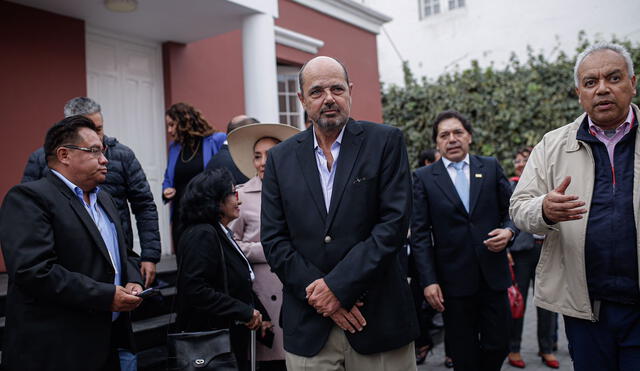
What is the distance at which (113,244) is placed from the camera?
3.08 m

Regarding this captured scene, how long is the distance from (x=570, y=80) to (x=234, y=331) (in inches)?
406

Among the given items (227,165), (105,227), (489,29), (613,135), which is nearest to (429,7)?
(489,29)

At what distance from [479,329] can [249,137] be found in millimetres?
2318

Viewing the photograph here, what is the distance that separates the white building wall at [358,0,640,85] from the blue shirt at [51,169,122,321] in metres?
10.9

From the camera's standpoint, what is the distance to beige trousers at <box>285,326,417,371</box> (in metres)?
2.42

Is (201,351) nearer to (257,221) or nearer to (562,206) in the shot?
(257,221)

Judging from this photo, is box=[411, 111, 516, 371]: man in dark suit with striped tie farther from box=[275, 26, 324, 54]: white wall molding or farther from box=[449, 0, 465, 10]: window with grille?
box=[449, 0, 465, 10]: window with grille

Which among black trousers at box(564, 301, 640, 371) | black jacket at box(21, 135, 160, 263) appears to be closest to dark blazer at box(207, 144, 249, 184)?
black jacket at box(21, 135, 160, 263)

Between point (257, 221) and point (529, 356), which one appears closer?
point (257, 221)

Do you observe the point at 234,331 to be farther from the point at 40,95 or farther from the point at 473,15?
the point at 473,15

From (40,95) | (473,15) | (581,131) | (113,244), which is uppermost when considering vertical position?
(473,15)

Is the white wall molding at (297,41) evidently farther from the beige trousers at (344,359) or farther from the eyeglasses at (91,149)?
the beige trousers at (344,359)

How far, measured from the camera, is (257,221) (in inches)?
155

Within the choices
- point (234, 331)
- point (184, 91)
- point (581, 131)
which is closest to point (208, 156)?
point (234, 331)
